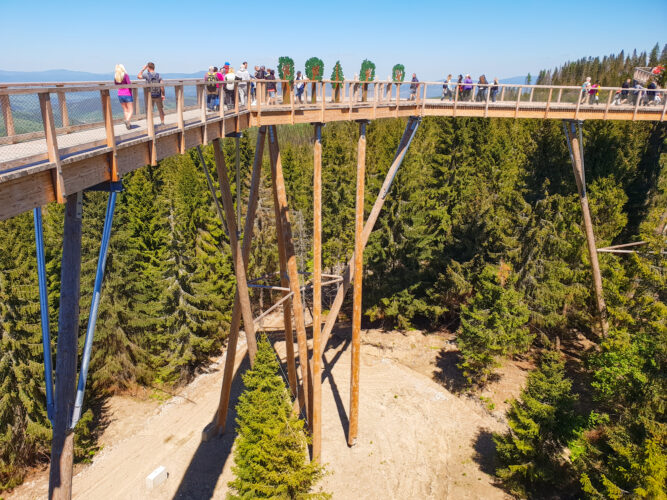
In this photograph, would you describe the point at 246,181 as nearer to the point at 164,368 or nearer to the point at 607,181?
the point at 164,368

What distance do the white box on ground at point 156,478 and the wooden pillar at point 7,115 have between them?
13.1m

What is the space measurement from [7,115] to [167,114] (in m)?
4.48

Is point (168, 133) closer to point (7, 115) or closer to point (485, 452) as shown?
point (7, 115)

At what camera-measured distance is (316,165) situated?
11453 millimetres

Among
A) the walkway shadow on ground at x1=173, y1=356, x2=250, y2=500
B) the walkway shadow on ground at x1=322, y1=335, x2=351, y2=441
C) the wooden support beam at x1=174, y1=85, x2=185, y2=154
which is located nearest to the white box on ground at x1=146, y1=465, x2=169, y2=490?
the walkway shadow on ground at x1=173, y1=356, x2=250, y2=500

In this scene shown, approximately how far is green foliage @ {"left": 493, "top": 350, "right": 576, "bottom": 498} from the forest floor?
1.31 meters

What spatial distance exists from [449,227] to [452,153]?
451 cm

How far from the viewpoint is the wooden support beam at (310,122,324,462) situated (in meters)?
11.4

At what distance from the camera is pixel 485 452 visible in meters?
15.5

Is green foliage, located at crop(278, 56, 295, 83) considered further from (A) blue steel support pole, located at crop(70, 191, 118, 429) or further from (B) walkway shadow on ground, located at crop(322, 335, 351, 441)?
(B) walkway shadow on ground, located at crop(322, 335, 351, 441)

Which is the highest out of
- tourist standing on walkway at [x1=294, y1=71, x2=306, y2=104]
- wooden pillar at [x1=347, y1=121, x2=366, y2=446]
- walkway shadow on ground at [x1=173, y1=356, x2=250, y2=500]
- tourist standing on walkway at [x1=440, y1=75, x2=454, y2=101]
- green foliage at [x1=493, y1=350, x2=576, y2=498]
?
tourist standing on walkway at [x1=440, y1=75, x2=454, y2=101]

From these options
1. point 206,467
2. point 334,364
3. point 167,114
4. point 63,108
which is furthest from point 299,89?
point 334,364

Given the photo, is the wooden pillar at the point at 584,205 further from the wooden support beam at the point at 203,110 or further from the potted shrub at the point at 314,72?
the wooden support beam at the point at 203,110

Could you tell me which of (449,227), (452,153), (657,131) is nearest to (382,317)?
(449,227)
